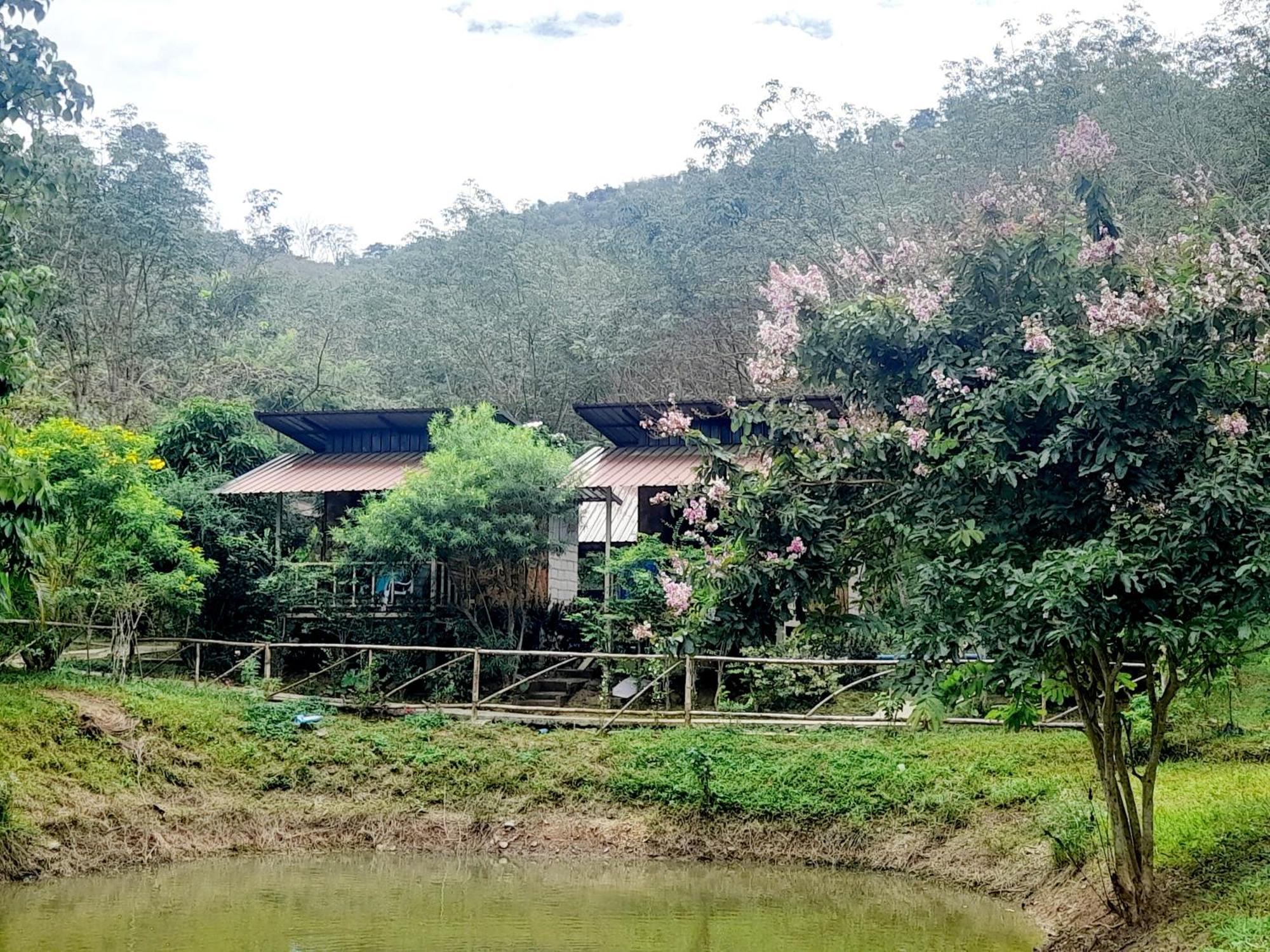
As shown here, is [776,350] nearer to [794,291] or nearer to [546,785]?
[794,291]

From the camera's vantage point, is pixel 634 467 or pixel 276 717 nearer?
pixel 276 717

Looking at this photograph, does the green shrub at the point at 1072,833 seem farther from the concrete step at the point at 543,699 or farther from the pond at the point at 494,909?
the concrete step at the point at 543,699

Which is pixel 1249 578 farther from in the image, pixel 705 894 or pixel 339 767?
pixel 339 767

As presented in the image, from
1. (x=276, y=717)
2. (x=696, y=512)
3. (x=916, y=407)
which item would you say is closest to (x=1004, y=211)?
(x=916, y=407)

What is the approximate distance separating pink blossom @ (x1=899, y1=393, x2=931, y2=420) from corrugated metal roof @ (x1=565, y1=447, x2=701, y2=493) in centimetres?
861

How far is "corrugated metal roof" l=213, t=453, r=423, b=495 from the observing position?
17906mm

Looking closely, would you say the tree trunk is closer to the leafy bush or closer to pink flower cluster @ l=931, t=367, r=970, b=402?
pink flower cluster @ l=931, t=367, r=970, b=402

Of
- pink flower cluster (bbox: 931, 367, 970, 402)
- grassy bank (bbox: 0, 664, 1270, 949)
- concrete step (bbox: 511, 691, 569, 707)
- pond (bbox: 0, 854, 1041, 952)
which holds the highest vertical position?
pink flower cluster (bbox: 931, 367, 970, 402)

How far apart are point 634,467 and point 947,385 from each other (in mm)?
10877

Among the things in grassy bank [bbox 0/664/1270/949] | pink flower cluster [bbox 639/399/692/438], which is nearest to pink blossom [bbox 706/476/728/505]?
pink flower cluster [bbox 639/399/692/438]

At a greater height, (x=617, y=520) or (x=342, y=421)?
(x=342, y=421)

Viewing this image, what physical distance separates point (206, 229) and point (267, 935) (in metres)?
28.7

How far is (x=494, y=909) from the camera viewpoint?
951 centimetres

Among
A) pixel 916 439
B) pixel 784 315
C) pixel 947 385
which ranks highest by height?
pixel 784 315
